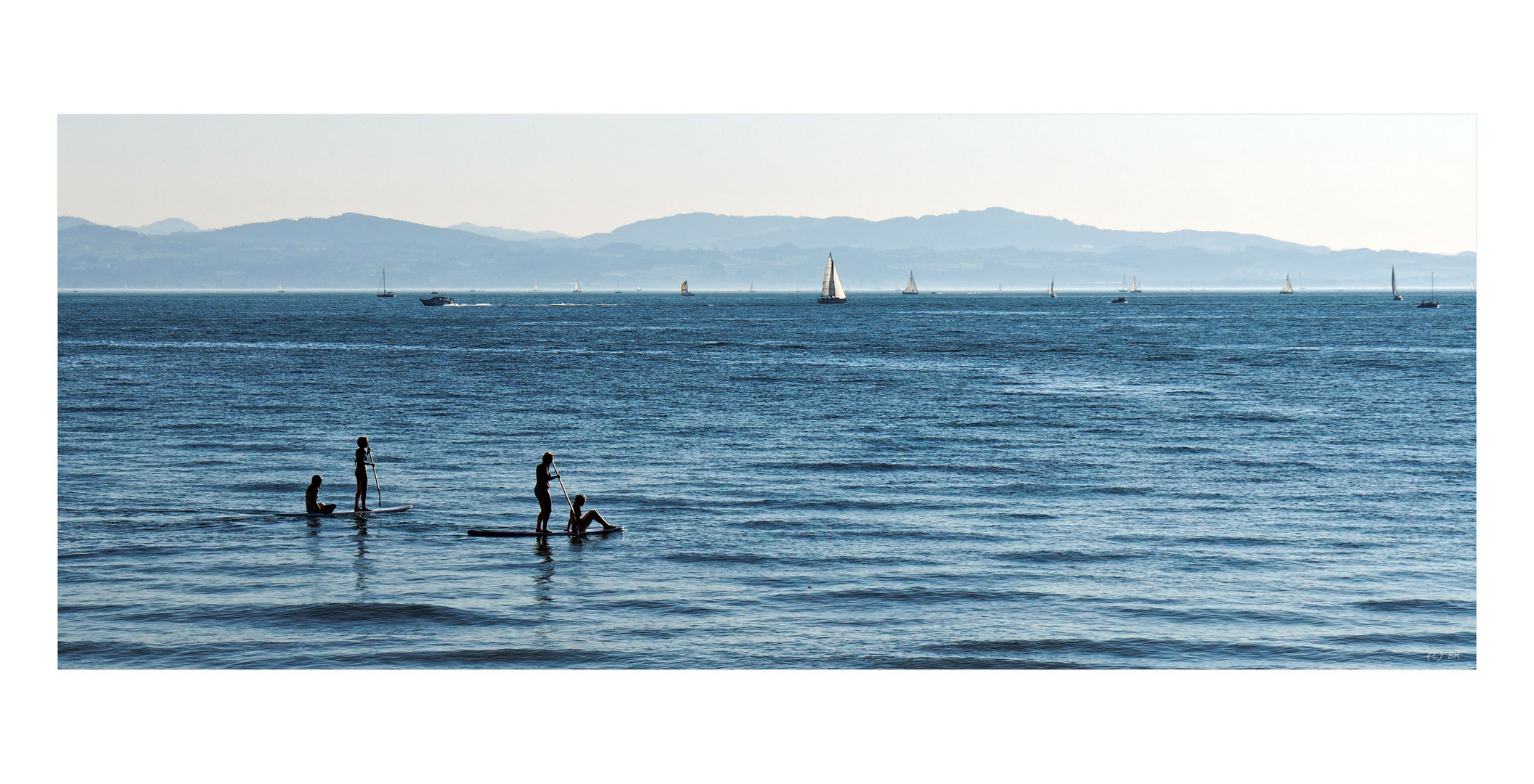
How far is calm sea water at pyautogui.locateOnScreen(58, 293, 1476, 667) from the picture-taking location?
21.8 metres

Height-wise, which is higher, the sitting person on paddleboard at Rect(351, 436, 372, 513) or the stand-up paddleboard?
the sitting person on paddleboard at Rect(351, 436, 372, 513)

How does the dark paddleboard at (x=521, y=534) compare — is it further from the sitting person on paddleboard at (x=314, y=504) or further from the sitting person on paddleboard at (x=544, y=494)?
the sitting person on paddleboard at (x=314, y=504)

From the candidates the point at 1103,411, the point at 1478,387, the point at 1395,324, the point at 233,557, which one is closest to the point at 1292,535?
the point at 1478,387

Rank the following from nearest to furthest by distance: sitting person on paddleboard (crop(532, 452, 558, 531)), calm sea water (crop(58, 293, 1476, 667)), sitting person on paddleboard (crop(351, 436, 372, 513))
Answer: calm sea water (crop(58, 293, 1476, 667)) < sitting person on paddleboard (crop(532, 452, 558, 531)) < sitting person on paddleboard (crop(351, 436, 372, 513))

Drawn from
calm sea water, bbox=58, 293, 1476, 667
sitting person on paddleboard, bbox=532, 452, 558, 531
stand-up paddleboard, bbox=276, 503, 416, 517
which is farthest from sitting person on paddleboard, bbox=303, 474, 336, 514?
sitting person on paddleboard, bbox=532, 452, 558, 531

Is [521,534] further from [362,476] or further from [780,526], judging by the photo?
[780,526]

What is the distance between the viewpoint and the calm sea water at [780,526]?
21.8m

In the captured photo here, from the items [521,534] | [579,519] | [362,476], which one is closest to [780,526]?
[579,519]

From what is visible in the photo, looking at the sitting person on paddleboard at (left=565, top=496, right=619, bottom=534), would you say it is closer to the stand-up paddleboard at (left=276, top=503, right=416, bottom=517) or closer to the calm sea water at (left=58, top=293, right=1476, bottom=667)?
the calm sea water at (left=58, top=293, right=1476, bottom=667)

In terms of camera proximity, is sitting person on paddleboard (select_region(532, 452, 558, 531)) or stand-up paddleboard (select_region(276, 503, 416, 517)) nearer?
sitting person on paddleboard (select_region(532, 452, 558, 531))

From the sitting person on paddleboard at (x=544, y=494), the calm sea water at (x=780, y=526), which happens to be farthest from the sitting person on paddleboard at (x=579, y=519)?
the sitting person on paddleboard at (x=544, y=494)

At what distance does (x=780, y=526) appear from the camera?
107ft
